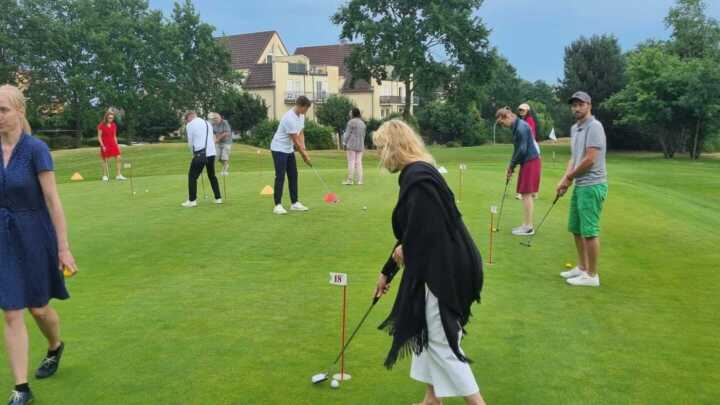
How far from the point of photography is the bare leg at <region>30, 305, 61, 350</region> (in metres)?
4.72

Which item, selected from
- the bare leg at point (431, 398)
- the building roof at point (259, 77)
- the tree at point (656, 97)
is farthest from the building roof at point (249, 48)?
the bare leg at point (431, 398)

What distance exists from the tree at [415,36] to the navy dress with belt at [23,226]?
41.1 meters

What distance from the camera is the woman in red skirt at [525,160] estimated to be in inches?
418

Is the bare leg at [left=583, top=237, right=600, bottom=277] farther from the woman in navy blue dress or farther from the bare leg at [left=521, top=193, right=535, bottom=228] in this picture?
the woman in navy blue dress

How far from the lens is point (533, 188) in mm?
10758

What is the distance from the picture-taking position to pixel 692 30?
56500 mm

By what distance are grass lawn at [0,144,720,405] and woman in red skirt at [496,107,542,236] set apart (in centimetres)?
53

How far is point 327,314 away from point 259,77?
7603cm

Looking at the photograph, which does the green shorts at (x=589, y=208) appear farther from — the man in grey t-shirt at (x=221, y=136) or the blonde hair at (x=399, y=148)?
the man in grey t-shirt at (x=221, y=136)

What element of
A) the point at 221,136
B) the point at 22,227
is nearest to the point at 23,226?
the point at 22,227

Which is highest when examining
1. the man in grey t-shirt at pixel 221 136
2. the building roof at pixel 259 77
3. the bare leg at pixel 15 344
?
the building roof at pixel 259 77

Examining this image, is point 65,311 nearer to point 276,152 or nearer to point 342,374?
point 342,374

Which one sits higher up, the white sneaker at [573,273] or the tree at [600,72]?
the tree at [600,72]

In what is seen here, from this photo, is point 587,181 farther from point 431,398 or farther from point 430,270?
point 430,270
